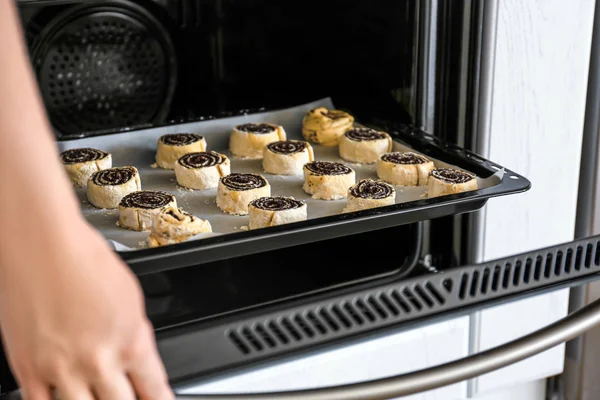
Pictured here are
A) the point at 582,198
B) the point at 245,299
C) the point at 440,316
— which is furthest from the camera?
the point at 582,198

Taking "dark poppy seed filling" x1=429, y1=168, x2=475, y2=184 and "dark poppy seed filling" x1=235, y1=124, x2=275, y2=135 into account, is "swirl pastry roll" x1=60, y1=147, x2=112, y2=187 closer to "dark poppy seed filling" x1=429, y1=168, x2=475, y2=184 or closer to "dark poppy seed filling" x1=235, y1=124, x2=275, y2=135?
"dark poppy seed filling" x1=235, y1=124, x2=275, y2=135

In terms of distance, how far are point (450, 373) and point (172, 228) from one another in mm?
323

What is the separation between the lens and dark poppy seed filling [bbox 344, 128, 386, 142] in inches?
44.6

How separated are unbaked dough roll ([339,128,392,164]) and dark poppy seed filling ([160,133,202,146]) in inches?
8.4

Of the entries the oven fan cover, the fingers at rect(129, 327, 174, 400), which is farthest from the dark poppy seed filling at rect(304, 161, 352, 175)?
the fingers at rect(129, 327, 174, 400)

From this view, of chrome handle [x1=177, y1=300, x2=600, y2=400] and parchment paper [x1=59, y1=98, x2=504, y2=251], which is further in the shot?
parchment paper [x1=59, y1=98, x2=504, y2=251]

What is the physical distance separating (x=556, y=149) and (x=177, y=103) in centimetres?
52

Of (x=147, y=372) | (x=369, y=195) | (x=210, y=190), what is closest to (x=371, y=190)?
(x=369, y=195)

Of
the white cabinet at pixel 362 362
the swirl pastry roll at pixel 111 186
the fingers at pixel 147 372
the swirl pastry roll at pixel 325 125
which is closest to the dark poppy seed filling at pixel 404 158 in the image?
the swirl pastry roll at pixel 325 125

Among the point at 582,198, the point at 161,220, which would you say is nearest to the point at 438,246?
the point at 582,198

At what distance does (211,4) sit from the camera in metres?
1.06

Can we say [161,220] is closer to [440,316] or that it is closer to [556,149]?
[440,316]

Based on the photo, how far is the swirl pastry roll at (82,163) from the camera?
1.04 meters

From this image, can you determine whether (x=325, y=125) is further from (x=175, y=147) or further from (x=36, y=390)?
(x=36, y=390)
